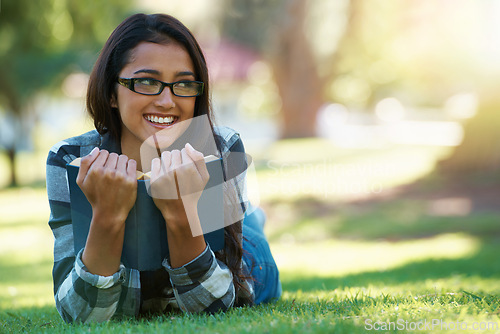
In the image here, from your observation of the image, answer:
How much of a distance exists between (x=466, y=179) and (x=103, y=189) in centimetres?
984

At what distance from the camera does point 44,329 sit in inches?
90.6

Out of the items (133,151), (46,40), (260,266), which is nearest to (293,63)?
(46,40)

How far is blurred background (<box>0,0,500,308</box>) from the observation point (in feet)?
23.2

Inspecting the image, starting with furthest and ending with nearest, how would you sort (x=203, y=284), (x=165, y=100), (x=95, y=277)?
(x=165, y=100) → (x=203, y=284) → (x=95, y=277)

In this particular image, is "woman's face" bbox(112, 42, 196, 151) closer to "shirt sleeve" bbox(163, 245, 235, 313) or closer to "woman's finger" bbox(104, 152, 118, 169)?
"woman's finger" bbox(104, 152, 118, 169)

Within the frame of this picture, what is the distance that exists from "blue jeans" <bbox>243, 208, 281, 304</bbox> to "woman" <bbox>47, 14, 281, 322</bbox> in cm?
2

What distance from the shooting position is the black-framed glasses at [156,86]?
244 centimetres

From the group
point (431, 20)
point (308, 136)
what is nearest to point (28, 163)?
point (308, 136)

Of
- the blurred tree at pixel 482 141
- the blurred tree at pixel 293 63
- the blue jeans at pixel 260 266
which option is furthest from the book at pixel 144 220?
the blurred tree at pixel 293 63

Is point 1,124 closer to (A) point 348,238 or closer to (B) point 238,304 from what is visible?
(A) point 348,238

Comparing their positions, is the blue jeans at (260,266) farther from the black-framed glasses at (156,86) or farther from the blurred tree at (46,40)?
the blurred tree at (46,40)

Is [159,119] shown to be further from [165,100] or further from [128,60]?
[128,60]

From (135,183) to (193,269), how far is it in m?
Answer: 0.42

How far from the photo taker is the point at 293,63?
16.5 m
